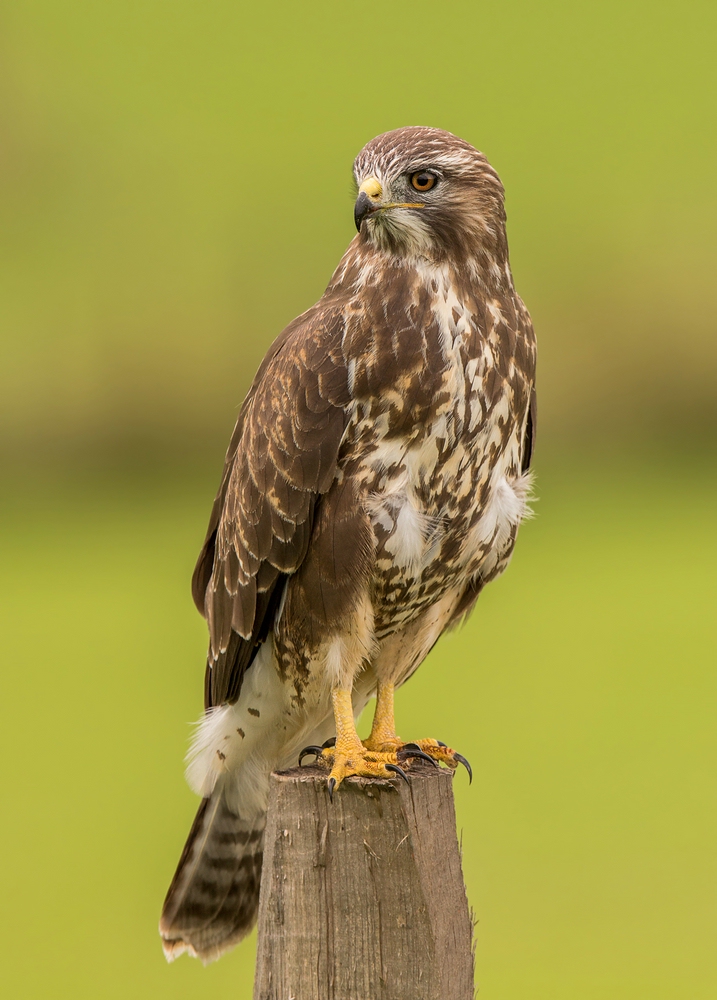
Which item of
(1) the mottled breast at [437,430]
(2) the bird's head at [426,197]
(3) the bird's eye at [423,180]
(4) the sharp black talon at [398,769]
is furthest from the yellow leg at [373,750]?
(3) the bird's eye at [423,180]

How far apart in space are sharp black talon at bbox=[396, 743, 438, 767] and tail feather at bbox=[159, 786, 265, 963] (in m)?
0.56

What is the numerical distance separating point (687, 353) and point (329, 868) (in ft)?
30.7

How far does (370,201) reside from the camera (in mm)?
2982

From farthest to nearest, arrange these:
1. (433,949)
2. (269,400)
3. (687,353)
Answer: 1. (687,353)
2. (269,400)
3. (433,949)

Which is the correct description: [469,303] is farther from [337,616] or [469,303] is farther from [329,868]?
[329,868]

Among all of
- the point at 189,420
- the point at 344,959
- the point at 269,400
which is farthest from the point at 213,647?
the point at 189,420

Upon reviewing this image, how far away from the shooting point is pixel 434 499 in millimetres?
3111

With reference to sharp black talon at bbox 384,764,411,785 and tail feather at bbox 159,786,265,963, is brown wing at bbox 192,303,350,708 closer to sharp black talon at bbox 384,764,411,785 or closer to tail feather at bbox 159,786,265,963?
tail feather at bbox 159,786,265,963

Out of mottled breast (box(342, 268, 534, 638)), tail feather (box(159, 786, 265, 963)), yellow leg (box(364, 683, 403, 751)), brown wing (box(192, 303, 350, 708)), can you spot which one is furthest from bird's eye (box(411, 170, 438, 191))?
tail feather (box(159, 786, 265, 963))

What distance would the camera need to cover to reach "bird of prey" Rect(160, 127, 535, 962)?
9.93 feet

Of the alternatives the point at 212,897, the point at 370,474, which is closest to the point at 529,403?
the point at 370,474

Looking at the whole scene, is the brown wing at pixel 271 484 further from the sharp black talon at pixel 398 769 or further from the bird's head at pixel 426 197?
the sharp black talon at pixel 398 769

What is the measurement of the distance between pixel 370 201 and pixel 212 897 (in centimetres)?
187

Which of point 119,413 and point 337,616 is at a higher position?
point 119,413
